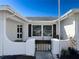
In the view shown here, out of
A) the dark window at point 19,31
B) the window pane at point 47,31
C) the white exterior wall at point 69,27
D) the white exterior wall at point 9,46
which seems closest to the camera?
the white exterior wall at point 9,46

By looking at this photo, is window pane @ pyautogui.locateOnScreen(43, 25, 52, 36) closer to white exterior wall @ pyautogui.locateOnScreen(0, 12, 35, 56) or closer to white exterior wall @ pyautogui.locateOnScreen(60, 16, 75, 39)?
white exterior wall @ pyautogui.locateOnScreen(60, 16, 75, 39)

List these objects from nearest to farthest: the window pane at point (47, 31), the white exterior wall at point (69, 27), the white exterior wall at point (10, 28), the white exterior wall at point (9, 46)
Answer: the white exterior wall at point (9, 46) → the white exterior wall at point (69, 27) → the white exterior wall at point (10, 28) → the window pane at point (47, 31)

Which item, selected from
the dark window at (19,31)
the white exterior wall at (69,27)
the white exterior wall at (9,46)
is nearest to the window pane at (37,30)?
the dark window at (19,31)

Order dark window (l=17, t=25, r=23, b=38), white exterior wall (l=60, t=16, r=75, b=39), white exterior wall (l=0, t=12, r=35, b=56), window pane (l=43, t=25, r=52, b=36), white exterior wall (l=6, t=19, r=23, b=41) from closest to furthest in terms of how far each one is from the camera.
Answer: white exterior wall (l=0, t=12, r=35, b=56), white exterior wall (l=60, t=16, r=75, b=39), white exterior wall (l=6, t=19, r=23, b=41), dark window (l=17, t=25, r=23, b=38), window pane (l=43, t=25, r=52, b=36)

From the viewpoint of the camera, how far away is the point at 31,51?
36.7 ft

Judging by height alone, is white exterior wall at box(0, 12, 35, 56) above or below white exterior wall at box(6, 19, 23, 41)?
below

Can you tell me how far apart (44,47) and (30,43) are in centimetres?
615

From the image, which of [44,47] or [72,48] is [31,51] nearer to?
[72,48]

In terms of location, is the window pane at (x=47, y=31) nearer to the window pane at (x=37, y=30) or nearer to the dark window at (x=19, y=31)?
the window pane at (x=37, y=30)

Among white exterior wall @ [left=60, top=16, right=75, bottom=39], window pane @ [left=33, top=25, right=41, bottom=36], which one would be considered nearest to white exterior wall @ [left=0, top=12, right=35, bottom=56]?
white exterior wall @ [left=60, top=16, right=75, bottom=39]

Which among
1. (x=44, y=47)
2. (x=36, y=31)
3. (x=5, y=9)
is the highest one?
(x=5, y=9)

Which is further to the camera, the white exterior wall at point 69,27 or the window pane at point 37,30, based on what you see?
the window pane at point 37,30

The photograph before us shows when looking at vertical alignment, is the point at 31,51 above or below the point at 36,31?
below

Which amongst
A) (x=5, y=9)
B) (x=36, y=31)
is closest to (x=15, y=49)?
(x=5, y=9)
